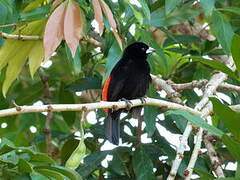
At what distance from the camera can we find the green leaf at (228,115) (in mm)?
2887

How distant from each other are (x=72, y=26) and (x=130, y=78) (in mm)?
2408

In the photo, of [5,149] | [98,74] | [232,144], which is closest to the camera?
[232,144]

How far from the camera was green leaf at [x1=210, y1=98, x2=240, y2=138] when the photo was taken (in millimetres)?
2887

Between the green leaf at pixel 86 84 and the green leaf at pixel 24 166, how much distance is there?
1.65m

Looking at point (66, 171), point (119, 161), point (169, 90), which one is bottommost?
point (119, 161)

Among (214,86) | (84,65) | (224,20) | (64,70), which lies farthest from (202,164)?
(64,70)

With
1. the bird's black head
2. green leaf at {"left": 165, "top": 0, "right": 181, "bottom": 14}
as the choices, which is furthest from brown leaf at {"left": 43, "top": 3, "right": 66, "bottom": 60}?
the bird's black head

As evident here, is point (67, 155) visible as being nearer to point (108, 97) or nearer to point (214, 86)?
point (108, 97)

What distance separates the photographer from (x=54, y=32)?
290cm

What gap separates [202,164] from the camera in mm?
4340

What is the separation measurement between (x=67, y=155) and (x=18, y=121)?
88cm

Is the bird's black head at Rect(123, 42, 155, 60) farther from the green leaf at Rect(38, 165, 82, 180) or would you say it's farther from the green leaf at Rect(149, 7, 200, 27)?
the green leaf at Rect(38, 165, 82, 180)

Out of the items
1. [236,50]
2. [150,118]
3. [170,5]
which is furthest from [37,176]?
[150,118]

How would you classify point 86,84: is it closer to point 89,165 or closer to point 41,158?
Answer: point 89,165
